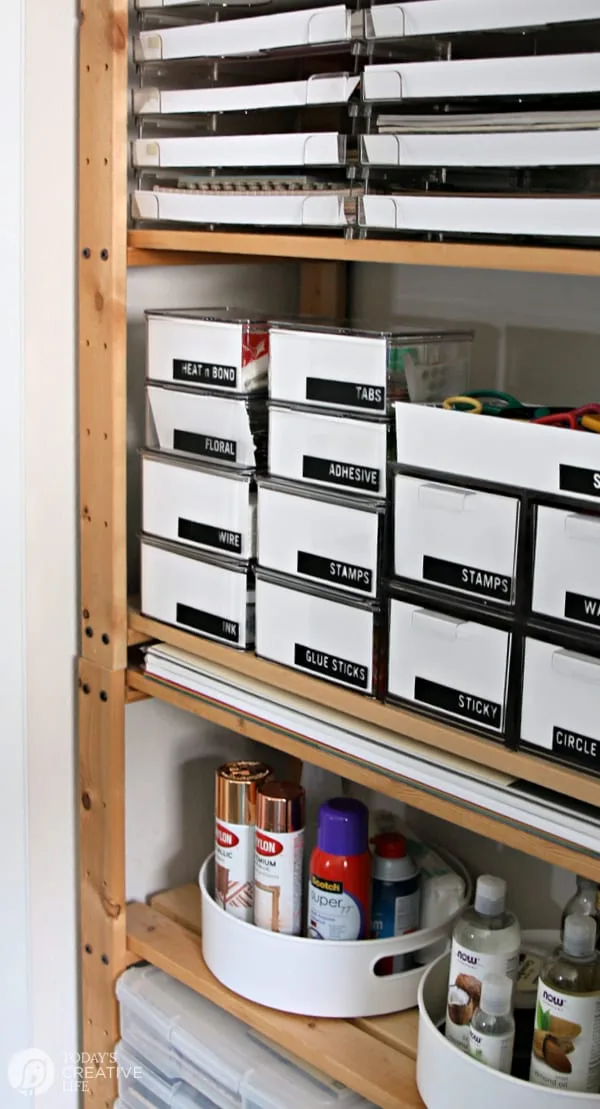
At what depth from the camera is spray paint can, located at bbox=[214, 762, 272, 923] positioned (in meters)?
1.32

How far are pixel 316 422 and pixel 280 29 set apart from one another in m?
0.35

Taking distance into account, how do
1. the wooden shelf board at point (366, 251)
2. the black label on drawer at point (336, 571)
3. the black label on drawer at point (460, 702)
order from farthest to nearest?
the black label on drawer at point (336, 571) < the black label on drawer at point (460, 702) < the wooden shelf board at point (366, 251)

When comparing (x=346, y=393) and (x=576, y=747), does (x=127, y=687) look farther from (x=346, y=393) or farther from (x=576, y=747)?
(x=576, y=747)

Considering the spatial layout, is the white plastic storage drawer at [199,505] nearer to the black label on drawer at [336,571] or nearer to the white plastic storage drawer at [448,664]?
the black label on drawer at [336,571]

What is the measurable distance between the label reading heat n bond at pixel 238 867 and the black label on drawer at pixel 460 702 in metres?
0.34

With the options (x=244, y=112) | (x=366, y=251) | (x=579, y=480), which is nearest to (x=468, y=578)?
(x=579, y=480)

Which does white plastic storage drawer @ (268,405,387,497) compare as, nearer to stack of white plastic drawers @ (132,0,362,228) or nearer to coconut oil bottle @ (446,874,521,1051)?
stack of white plastic drawers @ (132,0,362,228)

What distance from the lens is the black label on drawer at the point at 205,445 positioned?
1245mm

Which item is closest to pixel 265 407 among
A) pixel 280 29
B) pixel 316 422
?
pixel 316 422

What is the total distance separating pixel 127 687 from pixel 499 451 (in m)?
0.58

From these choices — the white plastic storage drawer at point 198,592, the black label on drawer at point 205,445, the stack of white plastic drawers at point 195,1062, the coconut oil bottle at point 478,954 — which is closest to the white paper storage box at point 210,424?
the black label on drawer at point 205,445

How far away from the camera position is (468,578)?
1.02m

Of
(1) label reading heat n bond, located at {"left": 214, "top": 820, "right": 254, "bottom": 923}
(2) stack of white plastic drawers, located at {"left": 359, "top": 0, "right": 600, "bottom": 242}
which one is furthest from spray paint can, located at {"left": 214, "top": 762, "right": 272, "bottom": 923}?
(2) stack of white plastic drawers, located at {"left": 359, "top": 0, "right": 600, "bottom": 242}

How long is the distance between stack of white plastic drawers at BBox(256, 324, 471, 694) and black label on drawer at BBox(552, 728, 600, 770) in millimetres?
194
